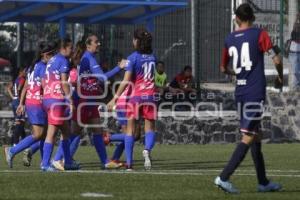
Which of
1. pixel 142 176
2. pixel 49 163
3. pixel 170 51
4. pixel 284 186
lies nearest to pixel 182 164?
pixel 49 163

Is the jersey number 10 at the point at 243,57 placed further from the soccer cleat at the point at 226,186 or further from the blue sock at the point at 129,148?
the blue sock at the point at 129,148

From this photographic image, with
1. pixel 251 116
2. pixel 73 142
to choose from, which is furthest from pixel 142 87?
pixel 251 116

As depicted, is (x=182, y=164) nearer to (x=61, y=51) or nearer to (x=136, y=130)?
(x=136, y=130)

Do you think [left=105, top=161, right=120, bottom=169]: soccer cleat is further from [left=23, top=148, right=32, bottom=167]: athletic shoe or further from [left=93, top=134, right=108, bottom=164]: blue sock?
[left=23, top=148, right=32, bottom=167]: athletic shoe

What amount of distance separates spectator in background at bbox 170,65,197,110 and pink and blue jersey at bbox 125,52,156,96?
37.8 ft

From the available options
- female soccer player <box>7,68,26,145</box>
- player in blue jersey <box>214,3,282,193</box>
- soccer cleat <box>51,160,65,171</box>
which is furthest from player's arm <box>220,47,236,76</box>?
female soccer player <box>7,68,26,145</box>

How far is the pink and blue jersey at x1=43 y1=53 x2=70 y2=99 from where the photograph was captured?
51.8 feet

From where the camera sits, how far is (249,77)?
12.1 m

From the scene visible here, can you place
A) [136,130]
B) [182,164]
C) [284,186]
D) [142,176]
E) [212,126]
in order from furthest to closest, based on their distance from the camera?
1. [212,126]
2. [182,164]
3. [136,130]
4. [142,176]
5. [284,186]

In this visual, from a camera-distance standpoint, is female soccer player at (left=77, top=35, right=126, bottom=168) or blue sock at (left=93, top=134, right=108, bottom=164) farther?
blue sock at (left=93, top=134, right=108, bottom=164)

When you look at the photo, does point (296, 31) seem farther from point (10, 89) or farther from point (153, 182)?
point (153, 182)

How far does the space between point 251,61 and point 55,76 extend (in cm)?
447

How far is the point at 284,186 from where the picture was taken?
12.9 meters

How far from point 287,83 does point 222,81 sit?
1.72 m
